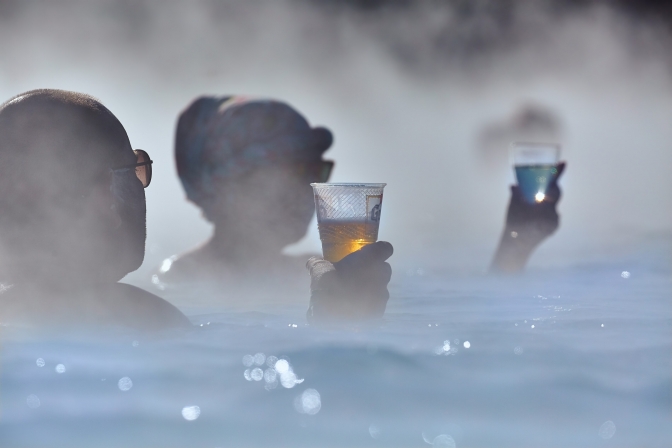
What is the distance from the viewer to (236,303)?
163 inches

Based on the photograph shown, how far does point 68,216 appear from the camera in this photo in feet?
8.91

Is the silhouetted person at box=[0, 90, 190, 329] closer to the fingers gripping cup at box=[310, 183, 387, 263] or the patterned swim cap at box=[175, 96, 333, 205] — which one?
the fingers gripping cup at box=[310, 183, 387, 263]

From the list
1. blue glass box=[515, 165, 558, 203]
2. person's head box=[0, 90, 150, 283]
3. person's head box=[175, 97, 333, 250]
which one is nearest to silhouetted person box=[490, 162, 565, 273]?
blue glass box=[515, 165, 558, 203]

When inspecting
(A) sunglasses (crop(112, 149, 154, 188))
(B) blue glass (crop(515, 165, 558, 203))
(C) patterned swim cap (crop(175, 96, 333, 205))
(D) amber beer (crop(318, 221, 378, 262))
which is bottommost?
(D) amber beer (crop(318, 221, 378, 262))

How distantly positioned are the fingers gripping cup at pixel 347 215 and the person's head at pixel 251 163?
2243 millimetres

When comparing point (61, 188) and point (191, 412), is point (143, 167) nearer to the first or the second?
point (61, 188)

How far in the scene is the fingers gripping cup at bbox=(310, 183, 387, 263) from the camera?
2523 millimetres

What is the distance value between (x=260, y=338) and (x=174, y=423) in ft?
2.70

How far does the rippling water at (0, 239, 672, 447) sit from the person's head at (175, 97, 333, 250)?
2.10 m

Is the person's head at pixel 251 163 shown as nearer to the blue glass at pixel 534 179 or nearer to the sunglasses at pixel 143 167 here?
the blue glass at pixel 534 179

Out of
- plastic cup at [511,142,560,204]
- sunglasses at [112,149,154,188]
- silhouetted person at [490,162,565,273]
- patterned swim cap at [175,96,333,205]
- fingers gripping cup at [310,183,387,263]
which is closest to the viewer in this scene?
fingers gripping cup at [310,183,387,263]

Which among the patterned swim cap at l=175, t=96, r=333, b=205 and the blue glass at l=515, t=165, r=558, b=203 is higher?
the patterned swim cap at l=175, t=96, r=333, b=205

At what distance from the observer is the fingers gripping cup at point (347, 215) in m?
2.52

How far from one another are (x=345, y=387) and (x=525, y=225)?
290 centimetres
